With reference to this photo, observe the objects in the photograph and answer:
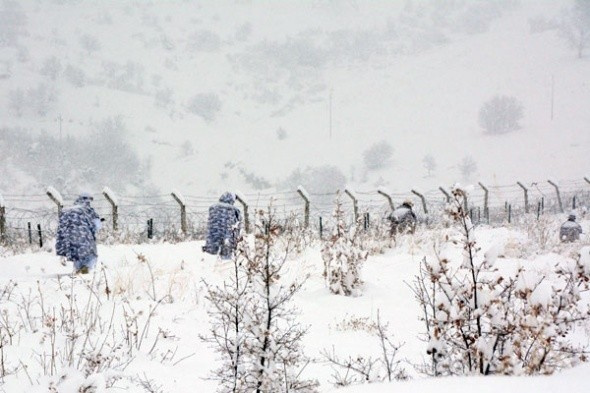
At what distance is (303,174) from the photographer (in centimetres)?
7562

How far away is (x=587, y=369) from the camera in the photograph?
1.99m

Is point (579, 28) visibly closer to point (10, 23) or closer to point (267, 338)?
point (267, 338)

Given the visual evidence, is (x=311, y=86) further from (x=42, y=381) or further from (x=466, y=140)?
(x=42, y=381)

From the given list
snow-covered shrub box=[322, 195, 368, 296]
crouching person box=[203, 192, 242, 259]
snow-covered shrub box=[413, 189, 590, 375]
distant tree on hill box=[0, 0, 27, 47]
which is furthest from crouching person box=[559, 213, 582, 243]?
distant tree on hill box=[0, 0, 27, 47]

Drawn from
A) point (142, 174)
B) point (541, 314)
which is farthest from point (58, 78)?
point (541, 314)

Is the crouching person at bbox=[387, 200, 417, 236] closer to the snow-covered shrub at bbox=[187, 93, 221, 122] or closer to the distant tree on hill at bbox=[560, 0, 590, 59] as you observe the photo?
the distant tree on hill at bbox=[560, 0, 590, 59]

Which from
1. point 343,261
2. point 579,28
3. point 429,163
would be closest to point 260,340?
point 343,261

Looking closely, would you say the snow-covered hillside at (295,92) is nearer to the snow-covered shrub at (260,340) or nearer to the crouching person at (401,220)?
the crouching person at (401,220)

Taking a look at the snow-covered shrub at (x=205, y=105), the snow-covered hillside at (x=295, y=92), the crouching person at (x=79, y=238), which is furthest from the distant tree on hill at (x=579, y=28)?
the crouching person at (x=79, y=238)

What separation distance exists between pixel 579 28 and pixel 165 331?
117505mm

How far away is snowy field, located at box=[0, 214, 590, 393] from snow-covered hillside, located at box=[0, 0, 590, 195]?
5534cm

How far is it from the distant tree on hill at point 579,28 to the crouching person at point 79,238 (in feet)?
361

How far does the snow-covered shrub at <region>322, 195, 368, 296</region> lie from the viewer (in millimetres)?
6852

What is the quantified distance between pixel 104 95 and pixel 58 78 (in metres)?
14.6
